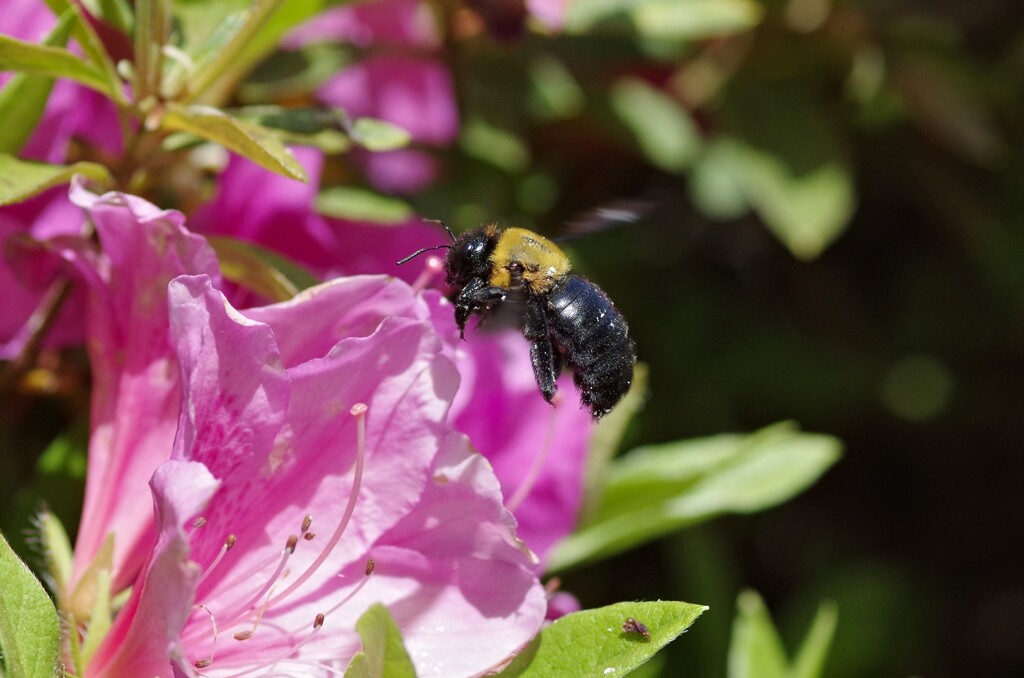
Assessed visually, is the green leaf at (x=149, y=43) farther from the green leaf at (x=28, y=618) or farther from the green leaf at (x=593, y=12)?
the green leaf at (x=593, y=12)

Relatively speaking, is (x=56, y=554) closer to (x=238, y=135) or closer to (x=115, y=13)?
(x=238, y=135)

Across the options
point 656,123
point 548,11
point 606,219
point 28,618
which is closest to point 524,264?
point 606,219

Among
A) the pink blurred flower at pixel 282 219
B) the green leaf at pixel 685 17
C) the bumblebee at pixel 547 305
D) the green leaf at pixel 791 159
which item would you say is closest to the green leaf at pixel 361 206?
the pink blurred flower at pixel 282 219

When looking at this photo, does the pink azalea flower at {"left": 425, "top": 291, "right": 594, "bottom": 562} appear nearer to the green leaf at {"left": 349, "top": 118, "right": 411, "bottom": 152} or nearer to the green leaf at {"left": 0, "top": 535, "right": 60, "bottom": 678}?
the green leaf at {"left": 349, "top": 118, "right": 411, "bottom": 152}

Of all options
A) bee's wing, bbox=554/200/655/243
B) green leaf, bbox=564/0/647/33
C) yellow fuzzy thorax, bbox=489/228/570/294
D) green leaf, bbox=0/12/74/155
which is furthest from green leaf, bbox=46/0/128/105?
green leaf, bbox=564/0/647/33

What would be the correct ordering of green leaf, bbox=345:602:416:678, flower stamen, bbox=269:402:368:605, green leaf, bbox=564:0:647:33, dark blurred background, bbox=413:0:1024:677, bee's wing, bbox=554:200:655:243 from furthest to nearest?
dark blurred background, bbox=413:0:1024:677
green leaf, bbox=564:0:647:33
bee's wing, bbox=554:200:655:243
flower stamen, bbox=269:402:368:605
green leaf, bbox=345:602:416:678
